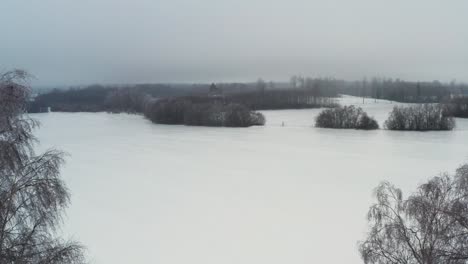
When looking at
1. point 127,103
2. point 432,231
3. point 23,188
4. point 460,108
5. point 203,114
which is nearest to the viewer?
point 23,188

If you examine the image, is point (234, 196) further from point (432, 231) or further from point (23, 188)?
point (23, 188)

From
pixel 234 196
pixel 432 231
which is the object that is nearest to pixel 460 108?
A: pixel 234 196

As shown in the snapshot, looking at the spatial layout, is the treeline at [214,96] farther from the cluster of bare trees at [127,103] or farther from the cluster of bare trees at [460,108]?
the cluster of bare trees at [460,108]

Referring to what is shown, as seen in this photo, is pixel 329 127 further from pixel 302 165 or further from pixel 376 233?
pixel 376 233

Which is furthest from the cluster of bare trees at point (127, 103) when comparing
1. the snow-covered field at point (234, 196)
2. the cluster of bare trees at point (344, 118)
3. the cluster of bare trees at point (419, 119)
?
the snow-covered field at point (234, 196)

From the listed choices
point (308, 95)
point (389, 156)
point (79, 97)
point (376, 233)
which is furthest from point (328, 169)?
point (79, 97)
